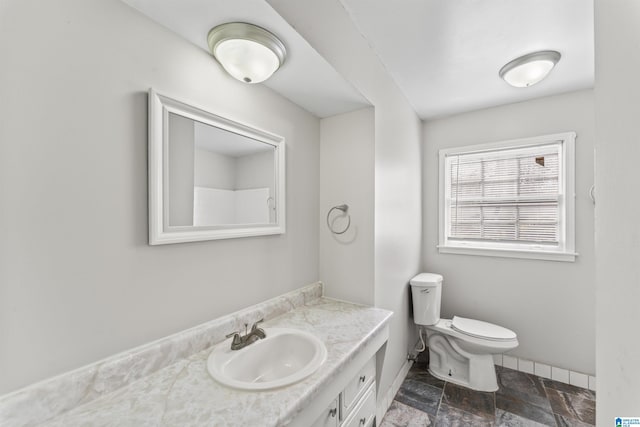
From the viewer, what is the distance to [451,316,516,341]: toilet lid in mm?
2053

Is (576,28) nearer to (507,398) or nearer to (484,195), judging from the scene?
(484,195)

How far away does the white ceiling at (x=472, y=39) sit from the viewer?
1353mm

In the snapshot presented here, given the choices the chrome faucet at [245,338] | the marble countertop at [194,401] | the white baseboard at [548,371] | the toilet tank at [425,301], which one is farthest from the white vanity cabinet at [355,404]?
the white baseboard at [548,371]

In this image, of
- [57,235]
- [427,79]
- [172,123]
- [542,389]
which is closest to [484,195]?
[427,79]

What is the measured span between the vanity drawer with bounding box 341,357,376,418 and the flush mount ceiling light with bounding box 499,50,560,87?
2134 mm

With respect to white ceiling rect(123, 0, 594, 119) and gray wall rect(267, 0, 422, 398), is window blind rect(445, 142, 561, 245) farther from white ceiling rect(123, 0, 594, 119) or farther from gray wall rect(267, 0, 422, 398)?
white ceiling rect(123, 0, 594, 119)

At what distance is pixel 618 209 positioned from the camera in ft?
1.22

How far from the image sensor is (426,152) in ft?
9.22

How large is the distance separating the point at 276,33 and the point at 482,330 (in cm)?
255

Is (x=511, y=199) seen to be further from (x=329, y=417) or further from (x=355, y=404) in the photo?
(x=329, y=417)

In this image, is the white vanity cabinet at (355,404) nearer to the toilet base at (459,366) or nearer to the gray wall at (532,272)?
the toilet base at (459,366)

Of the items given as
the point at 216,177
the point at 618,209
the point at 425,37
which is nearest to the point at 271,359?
the point at 216,177

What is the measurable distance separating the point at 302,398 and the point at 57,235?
3.08 ft

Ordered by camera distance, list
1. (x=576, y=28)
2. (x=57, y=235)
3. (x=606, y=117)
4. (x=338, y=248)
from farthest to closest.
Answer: (x=338, y=248)
(x=576, y=28)
(x=57, y=235)
(x=606, y=117)
